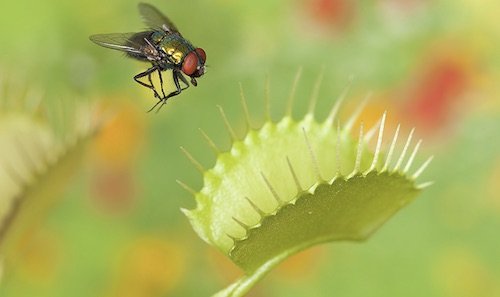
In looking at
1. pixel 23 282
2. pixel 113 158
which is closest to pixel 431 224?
pixel 113 158

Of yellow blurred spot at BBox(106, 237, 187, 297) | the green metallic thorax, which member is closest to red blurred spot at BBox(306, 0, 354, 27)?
yellow blurred spot at BBox(106, 237, 187, 297)

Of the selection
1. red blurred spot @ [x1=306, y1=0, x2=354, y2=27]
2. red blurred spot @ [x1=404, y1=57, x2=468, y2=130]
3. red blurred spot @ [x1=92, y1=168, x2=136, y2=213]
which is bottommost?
red blurred spot @ [x1=404, y1=57, x2=468, y2=130]

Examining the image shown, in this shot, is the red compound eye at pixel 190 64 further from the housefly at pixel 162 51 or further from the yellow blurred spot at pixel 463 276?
the yellow blurred spot at pixel 463 276

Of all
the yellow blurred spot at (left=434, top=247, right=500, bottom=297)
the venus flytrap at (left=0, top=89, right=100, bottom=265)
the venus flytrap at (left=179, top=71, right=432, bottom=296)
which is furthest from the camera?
the yellow blurred spot at (left=434, top=247, right=500, bottom=297)

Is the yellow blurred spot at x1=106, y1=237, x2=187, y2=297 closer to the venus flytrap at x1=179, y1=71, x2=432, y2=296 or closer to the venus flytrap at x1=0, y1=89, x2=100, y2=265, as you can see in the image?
the venus flytrap at x1=0, y1=89, x2=100, y2=265

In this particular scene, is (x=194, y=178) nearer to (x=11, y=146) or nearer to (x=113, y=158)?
(x=113, y=158)

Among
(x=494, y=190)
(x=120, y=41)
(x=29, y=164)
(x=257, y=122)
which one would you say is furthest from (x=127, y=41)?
(x=494, y=190)
